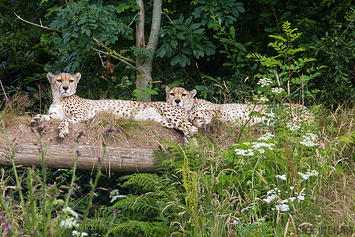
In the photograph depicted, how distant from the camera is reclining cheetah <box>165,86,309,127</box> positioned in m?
5.55

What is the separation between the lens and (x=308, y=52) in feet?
22.5

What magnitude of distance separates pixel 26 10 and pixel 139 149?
5658 millimetres

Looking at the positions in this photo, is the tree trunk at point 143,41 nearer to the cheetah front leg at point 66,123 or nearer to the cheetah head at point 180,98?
the cheetah head at point 180,98

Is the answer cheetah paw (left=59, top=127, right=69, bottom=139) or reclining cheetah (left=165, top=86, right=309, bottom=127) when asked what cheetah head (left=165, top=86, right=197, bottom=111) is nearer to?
reclining cheetah (left=165, top=86, right=309, bottom=127)

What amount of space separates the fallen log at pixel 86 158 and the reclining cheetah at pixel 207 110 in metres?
1.09

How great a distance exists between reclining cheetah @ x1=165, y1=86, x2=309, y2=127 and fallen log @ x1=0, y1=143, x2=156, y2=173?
3.58 ft

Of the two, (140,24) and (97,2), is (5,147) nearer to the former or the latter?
(97,2)

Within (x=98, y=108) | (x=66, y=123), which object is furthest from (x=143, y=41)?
(x=66, y=123)

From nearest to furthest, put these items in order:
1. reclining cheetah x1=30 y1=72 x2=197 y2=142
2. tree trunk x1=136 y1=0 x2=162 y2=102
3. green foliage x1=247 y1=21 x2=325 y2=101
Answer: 1. green foliage x1=247 y1=21 x2=325 y2=101
2. reclining cheetah x1=30 y1=72 x2=197 y2=142
3. tree trunk x1=136 y1=0 x2=162 y2=102

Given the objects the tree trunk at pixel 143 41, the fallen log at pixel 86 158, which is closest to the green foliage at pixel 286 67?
the fallen log at pixel 86 158

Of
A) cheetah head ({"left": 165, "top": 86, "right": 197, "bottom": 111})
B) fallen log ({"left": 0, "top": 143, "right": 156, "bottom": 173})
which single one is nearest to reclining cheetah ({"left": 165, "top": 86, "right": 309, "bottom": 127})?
cheetah head ({"left": 165, "top": 86, "right": 197, "bottom": 111})

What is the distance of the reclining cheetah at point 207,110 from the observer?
18.2ft

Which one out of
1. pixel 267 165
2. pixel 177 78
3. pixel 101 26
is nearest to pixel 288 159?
pixel 267 165

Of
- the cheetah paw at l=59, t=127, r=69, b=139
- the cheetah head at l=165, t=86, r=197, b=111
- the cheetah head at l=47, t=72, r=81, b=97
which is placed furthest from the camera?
the cheetah head at l=165, t=86, r=197, b=111
